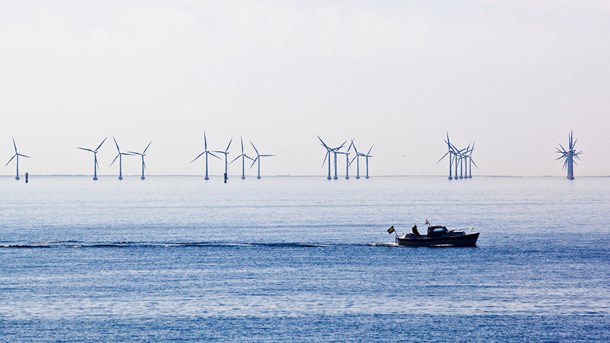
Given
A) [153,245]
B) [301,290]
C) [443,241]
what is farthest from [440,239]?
[301,290]

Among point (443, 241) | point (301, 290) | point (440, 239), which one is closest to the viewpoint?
point (301, 290)

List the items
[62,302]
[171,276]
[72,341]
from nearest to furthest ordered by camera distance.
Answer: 1. [72,341]
2. [62,302]
3. [171,276]

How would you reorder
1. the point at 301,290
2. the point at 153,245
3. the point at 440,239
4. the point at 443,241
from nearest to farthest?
the point at 301,290
the point at 440,239
the point at 443,241
the point at 153,245

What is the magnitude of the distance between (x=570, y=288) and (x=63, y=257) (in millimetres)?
59516

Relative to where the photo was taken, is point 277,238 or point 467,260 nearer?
point 467,260

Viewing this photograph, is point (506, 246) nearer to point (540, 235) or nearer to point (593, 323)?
point (540, 235)

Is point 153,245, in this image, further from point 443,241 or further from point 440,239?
point 443,241

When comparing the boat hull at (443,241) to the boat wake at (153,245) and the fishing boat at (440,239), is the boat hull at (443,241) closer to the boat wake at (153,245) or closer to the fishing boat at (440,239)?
the fishing boat at (440,239)

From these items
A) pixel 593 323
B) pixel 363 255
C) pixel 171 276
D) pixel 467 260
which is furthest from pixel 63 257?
pixel 593 323

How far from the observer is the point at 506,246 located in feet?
485

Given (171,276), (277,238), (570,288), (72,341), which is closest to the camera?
(72,341)

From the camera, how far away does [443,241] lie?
143000 millimetres

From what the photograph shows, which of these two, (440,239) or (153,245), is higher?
(440,239)

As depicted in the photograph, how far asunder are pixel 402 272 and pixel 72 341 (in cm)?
4549
